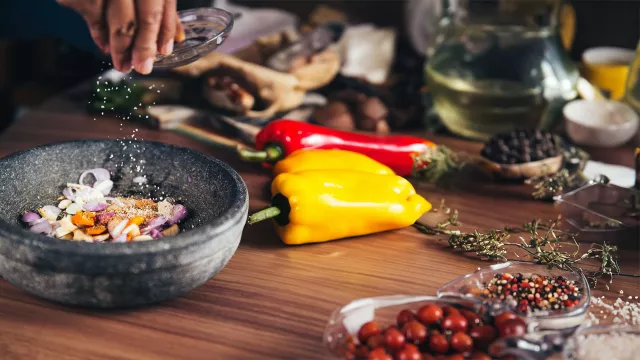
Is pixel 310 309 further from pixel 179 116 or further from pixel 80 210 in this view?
pixel 179 116

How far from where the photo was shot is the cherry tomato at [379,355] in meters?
0.92

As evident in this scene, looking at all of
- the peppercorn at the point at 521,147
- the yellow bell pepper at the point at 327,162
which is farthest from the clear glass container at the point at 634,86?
the yellow bell pepper at the point at 327,162

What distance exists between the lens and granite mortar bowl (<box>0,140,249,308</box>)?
98cm

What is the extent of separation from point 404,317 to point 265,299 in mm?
238

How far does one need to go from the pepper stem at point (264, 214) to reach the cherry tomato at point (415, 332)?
1.20ft

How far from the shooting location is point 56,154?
4.14 ft

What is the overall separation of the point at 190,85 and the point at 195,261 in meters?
0.99

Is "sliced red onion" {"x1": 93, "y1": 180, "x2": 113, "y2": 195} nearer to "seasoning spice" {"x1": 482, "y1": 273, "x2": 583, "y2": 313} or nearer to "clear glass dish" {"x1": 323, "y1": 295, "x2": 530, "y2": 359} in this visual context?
"clear glass dish" {"x1": 323, "y1": 295, "x2": 530, "y2": 359}

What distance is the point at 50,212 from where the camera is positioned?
119 centimetres

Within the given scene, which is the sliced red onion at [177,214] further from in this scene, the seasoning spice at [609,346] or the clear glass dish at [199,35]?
the seasoning spice at [609,346]

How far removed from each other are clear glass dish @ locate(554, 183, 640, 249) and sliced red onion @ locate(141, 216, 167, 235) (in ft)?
2.39

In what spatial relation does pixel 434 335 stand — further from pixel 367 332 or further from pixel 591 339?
pixel 591 339

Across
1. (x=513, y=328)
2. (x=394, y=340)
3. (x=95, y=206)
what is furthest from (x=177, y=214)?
(x=513, y=328)

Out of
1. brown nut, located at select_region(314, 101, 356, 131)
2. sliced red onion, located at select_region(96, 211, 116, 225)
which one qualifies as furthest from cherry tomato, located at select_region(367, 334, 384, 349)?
brown nut, located at select_region(314, 101, 356, 131)
